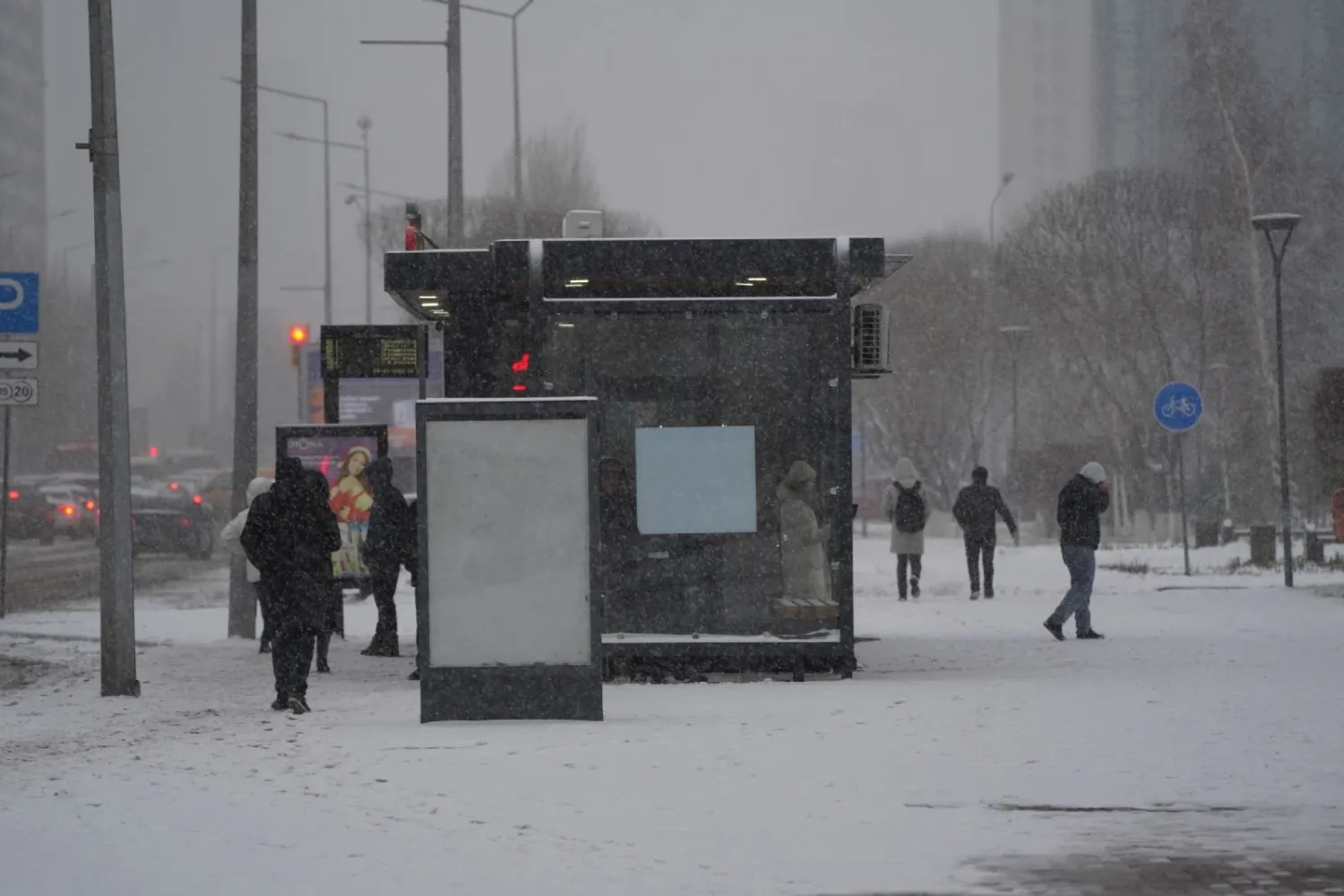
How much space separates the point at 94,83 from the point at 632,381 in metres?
4.42

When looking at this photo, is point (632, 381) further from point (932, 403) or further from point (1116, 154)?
point (1116, 154)

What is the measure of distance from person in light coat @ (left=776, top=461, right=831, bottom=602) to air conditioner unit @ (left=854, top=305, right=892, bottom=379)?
0.95 meters

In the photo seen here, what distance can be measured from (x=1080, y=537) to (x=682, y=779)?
965 cm

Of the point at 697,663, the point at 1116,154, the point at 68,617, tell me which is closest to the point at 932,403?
the point at 68,617

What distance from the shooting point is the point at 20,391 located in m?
21.5

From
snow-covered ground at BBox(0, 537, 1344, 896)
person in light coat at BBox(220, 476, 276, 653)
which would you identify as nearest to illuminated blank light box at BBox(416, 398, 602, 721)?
snow-covered ground at BBox(0, 537, 1344, 896)

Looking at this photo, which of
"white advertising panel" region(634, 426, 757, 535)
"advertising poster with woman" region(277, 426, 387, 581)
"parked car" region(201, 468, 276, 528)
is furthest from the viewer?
"parked car" region(201, 468, 276, 528)

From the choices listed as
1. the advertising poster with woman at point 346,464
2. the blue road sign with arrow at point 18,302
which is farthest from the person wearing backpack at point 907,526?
the blue road sign with arrow at point 18,302

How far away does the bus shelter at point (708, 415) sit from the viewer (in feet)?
48.5

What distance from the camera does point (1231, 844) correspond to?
27.7ft

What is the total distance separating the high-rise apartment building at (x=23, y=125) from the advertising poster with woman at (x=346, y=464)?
114m

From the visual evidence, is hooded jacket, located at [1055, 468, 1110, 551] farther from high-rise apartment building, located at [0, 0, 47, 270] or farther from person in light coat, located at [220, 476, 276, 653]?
high-rise apartment building, located at [0, 0, 47, 270]

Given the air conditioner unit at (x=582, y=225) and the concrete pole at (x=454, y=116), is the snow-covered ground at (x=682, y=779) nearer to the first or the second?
the air conditioner unit at (x=582, y=225)

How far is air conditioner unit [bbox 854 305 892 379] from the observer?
15414mm
